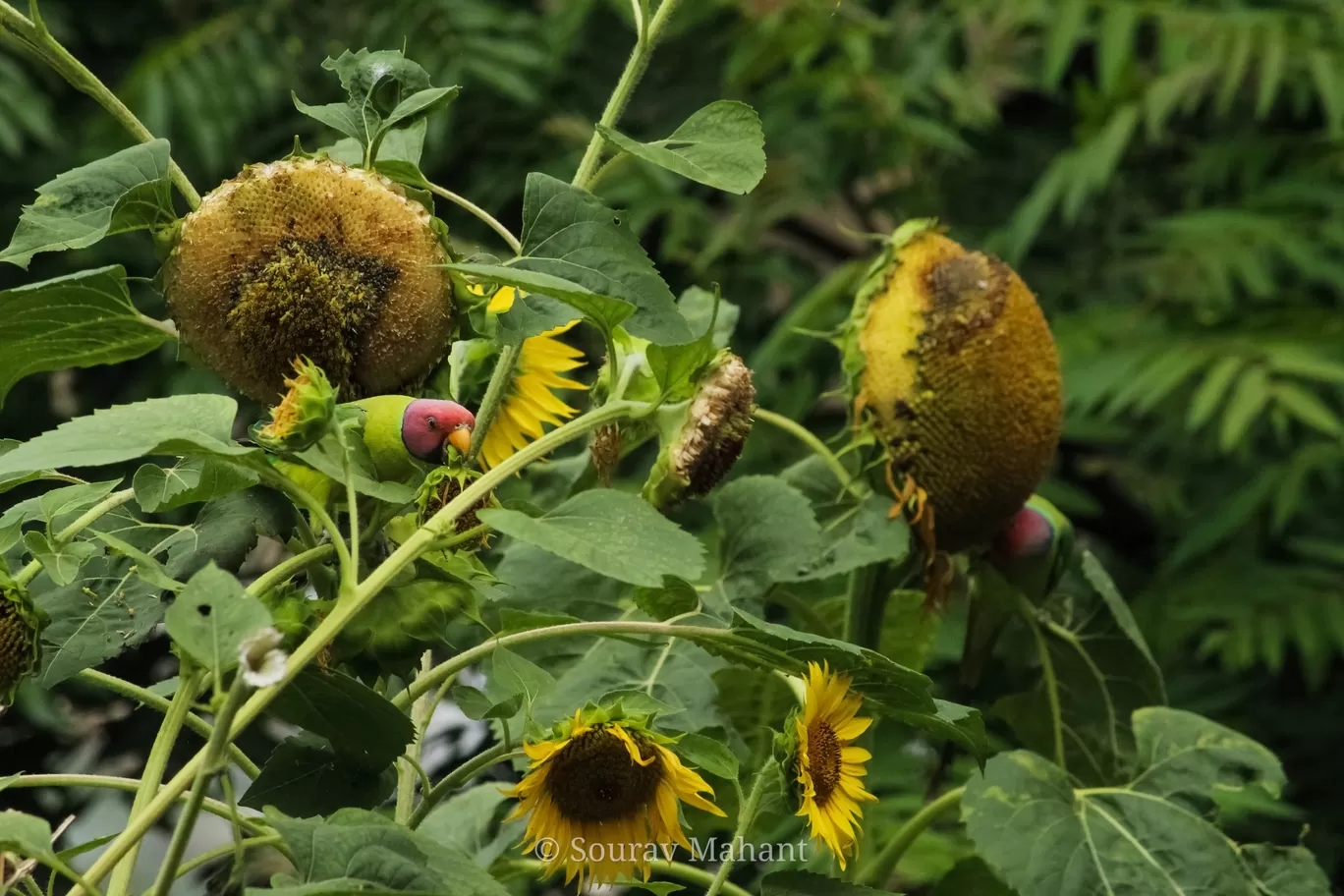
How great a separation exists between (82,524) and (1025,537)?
0.30 m

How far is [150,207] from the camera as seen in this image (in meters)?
0.30

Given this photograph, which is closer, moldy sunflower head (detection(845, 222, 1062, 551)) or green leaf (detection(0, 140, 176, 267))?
green leaf (detection(0, 140, 176, 267))

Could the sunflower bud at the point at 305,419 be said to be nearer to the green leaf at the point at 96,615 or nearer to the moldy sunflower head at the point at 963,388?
the green leaf at the point at 96,615

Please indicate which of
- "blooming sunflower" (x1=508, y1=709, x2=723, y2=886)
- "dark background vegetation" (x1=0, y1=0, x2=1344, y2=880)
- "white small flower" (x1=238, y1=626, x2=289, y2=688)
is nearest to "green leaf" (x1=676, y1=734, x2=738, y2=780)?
"blooming sunflower" (x1=508, y1=709, x2=723, y2=886)

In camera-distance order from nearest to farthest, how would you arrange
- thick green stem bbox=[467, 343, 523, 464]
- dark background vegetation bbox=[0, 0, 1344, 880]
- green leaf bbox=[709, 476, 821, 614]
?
1. thick green stem bbox=[467, 343, 523, 464]
2. green leaf bbox=[709, 476, 821, 614]
3. dark background vegetation bbox=[0, 0, 1344, 880]

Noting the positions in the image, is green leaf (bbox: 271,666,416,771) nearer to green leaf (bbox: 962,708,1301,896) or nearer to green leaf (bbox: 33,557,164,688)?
green leaf (bbox: 33,557,164,688)

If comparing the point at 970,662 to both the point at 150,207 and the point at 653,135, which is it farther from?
the point at 653,135

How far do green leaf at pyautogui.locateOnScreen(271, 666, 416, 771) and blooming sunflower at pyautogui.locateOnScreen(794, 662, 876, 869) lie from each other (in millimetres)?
82

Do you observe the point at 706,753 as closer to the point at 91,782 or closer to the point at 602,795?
the point at 602,795

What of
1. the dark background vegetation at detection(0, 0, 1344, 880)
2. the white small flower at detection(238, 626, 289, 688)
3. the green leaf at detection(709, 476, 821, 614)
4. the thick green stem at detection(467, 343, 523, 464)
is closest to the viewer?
the white small flower at detection(238, 626, 289, 688)

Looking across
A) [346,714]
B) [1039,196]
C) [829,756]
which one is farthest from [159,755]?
[1039,196]

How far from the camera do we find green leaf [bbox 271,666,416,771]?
271 mm

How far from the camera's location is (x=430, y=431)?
0.29 meters

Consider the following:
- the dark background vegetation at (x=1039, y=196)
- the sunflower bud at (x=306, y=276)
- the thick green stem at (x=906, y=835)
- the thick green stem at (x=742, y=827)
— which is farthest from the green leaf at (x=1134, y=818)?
the dark background vegetation at (x=1039, y=196)
